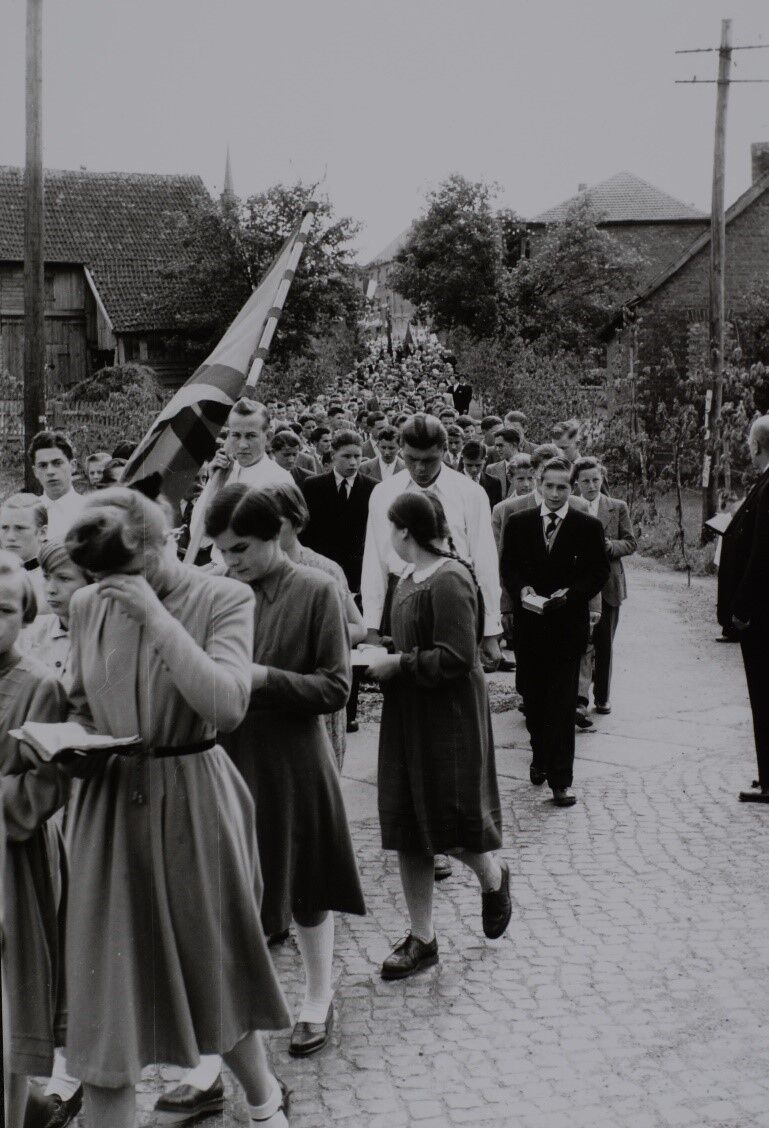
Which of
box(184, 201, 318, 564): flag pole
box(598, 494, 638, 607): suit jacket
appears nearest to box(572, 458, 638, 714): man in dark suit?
box(598, 494, 638, 607): suit jacket

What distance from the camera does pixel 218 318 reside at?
38.1 meters

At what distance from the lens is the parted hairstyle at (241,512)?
4.05 metres

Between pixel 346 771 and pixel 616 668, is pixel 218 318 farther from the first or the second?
pixel 346 771

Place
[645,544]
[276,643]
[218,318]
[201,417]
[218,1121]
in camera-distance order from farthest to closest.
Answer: [218,318], [645,544], [201,417], [276,643], [218,1121]

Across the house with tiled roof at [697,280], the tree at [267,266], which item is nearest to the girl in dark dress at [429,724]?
the tree at [267,266]

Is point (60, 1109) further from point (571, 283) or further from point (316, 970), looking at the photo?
point (571, 283)

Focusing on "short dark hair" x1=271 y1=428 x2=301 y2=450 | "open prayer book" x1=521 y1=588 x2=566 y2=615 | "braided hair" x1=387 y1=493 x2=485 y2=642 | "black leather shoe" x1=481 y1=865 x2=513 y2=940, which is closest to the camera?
"braided hair" x1=387 y1=493 x2=485 y2=642

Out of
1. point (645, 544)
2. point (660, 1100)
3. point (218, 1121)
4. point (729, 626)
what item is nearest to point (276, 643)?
point (218, 1121)

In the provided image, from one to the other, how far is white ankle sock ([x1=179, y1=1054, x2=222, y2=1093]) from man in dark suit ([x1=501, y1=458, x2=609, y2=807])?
3686mm

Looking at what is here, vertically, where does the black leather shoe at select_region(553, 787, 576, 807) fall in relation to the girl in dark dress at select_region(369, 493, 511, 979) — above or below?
below

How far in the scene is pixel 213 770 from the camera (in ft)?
11.4

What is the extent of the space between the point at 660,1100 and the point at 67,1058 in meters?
1.94

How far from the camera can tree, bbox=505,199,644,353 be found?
161ft

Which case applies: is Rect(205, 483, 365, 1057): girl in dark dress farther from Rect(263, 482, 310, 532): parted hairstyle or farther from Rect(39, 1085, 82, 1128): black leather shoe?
Rect(39, 1085, 82, 1128): black leather shoe
